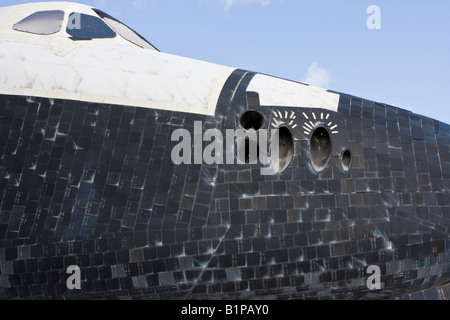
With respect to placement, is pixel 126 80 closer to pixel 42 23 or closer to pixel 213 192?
pixel 213 192

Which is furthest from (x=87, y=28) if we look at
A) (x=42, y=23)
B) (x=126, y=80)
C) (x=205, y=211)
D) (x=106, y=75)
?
(x=205, y=211)

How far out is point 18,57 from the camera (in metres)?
12.2

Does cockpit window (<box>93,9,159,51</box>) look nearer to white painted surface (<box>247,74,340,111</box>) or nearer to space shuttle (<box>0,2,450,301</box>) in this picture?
space shuttle (<box>0,2,450,301</box>)

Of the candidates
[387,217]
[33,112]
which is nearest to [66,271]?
[33,112]

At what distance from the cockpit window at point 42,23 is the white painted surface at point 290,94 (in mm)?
5780

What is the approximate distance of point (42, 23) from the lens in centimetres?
1382

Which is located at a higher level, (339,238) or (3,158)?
(3,158)

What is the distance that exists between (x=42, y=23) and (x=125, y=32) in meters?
2.42

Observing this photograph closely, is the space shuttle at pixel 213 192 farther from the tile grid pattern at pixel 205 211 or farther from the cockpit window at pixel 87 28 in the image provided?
the cockpit window at pixel 87 28

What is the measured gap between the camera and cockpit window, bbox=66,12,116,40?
44.9 ft

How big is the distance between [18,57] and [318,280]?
859 centimetres

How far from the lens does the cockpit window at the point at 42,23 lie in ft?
44.6

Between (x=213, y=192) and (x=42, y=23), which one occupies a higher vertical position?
(x=42, y=23)
